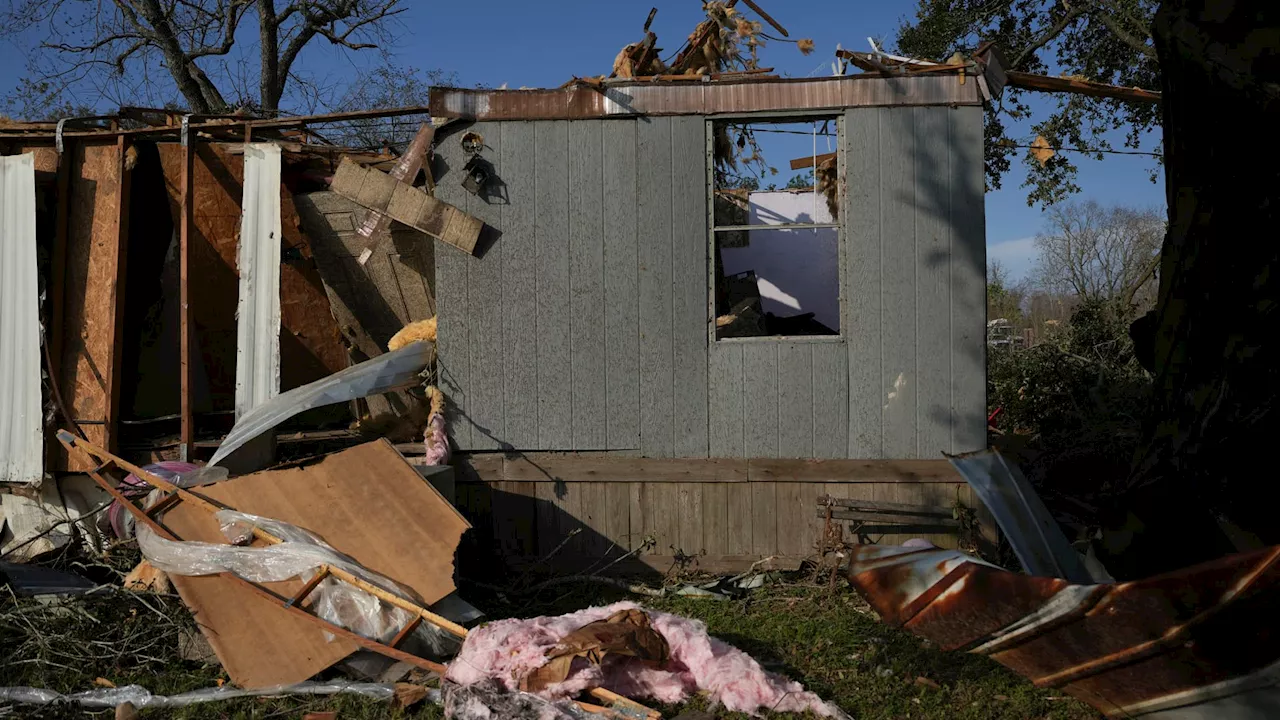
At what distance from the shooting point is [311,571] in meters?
4.85

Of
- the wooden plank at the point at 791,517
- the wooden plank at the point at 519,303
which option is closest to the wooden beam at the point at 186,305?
the wooden plank at the point at 519,303

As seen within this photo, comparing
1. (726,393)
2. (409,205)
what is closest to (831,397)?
(726,393)

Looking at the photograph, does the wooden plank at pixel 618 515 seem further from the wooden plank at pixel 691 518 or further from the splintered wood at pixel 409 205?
the splintered wood at pixel 409 205

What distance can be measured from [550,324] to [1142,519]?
4.41 metres

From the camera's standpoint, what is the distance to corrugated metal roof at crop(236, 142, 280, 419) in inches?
262

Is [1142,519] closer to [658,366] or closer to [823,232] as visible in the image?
[658,366]

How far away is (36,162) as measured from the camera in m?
6.82

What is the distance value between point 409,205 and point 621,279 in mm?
1556

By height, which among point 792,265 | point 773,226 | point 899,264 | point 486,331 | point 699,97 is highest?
point 699,97

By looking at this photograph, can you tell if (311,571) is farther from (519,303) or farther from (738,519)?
(738,519)

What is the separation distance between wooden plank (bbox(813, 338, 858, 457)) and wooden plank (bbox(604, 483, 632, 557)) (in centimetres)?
136

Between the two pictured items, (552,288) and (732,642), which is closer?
(732,642)

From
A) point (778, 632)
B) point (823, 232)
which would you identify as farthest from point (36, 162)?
point (823, 232)

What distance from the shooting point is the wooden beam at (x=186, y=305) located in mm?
6691
